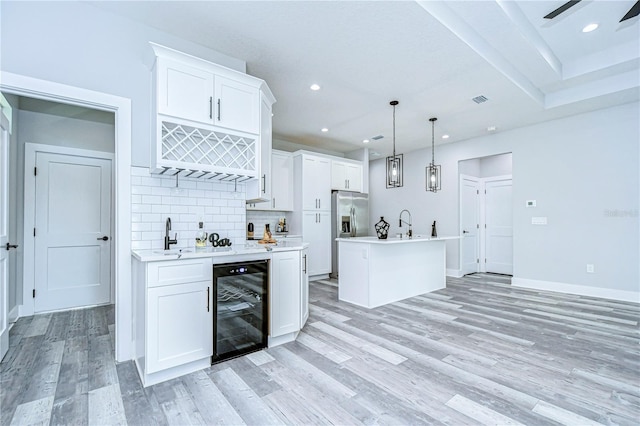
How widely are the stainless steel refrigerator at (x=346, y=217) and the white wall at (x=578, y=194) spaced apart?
8.26 feet

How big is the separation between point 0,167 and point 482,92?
511 centimetres

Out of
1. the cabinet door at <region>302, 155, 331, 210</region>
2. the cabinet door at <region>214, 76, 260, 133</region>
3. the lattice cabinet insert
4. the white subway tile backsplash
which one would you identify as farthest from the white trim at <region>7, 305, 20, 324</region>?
the cabinet door at <region>302, 155, 331, 210</region>

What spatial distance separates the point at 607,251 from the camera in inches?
177

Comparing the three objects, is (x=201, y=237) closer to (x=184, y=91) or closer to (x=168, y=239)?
(x=168, y=239)

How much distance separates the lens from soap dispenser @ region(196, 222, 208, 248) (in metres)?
2.85

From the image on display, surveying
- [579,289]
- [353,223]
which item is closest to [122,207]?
[353,223]

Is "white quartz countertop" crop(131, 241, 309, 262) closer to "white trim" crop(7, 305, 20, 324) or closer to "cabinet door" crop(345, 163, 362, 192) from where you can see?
"white trim" crop(7, 305, 20, 324)

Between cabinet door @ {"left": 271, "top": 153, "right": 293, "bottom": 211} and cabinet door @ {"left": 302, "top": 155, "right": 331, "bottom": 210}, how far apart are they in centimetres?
30

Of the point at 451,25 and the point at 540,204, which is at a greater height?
the point at 451,25

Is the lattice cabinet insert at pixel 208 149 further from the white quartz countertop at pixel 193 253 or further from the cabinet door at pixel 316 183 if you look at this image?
the cabinet door at pixel 316 183

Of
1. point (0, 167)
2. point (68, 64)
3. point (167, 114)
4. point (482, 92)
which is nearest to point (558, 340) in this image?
point (482, 92)

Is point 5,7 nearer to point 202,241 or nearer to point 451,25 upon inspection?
point 202,241

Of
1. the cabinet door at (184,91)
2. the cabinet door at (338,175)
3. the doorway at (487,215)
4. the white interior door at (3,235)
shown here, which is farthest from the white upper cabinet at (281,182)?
the doorway at (487,215)

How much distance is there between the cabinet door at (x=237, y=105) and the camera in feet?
9.17
